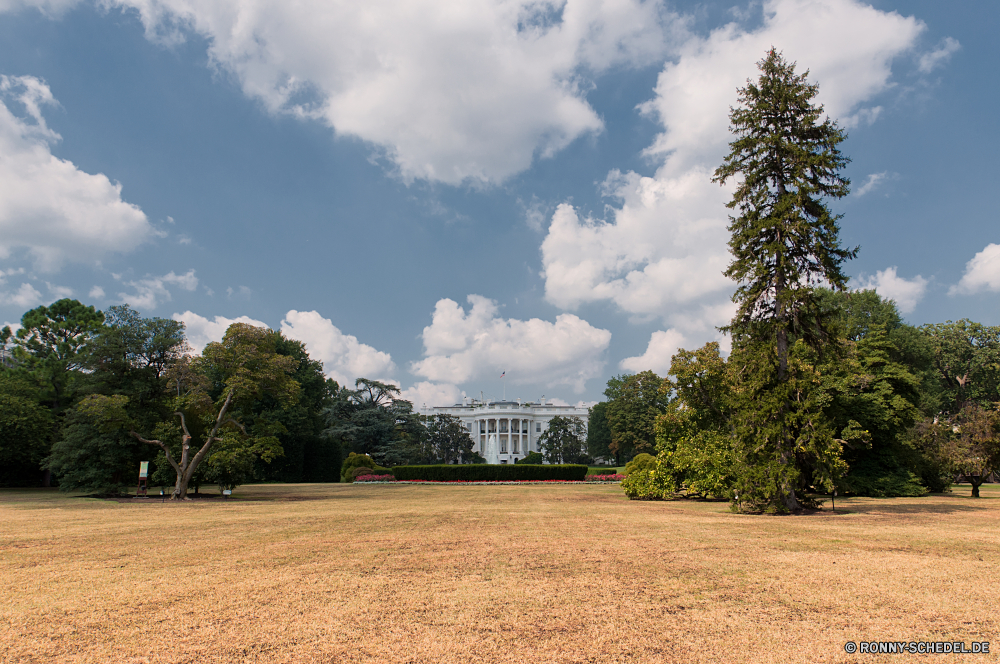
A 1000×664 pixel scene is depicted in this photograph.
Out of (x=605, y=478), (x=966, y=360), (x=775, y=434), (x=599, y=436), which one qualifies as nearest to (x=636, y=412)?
(x=605, y=478)

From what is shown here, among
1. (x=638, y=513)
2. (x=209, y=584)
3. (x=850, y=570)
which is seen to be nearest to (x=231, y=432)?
(x=638, y=513)

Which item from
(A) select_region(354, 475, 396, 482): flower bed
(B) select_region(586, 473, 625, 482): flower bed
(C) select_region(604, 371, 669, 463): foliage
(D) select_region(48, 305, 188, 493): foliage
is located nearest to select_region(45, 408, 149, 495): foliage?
(D) select_region(48, 305, 188, 493): foliage

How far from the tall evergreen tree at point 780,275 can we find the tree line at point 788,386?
4 cm

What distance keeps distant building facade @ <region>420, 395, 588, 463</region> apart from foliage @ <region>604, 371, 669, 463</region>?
141 ft

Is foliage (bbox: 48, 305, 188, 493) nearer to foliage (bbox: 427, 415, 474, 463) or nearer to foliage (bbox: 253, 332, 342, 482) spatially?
foliage (bbox: 253, 332, 342, 482)

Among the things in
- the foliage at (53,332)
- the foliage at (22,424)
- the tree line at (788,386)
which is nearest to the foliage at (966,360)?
the tree line at (788,386)

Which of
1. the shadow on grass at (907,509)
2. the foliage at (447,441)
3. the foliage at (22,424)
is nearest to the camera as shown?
the shadow on grass at (907,509)

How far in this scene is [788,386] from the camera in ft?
49.8

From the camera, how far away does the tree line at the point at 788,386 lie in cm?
1536

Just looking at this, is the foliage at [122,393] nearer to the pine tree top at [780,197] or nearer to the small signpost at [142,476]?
the small signpost at [142,476]

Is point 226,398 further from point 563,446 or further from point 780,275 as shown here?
point 563,446

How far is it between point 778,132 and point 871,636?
16.3 metres

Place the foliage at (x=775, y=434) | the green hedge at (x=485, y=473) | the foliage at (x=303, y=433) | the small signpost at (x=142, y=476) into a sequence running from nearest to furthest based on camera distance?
1. the foliage at (x=775, y=434)
2. the small signpost at (x=142, y=476)
3. the foliage at (x=303, y=433)
4. the green hedge at (x=485, y=473)

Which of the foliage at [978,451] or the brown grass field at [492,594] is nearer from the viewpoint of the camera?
the brown grass field at [492,594]
